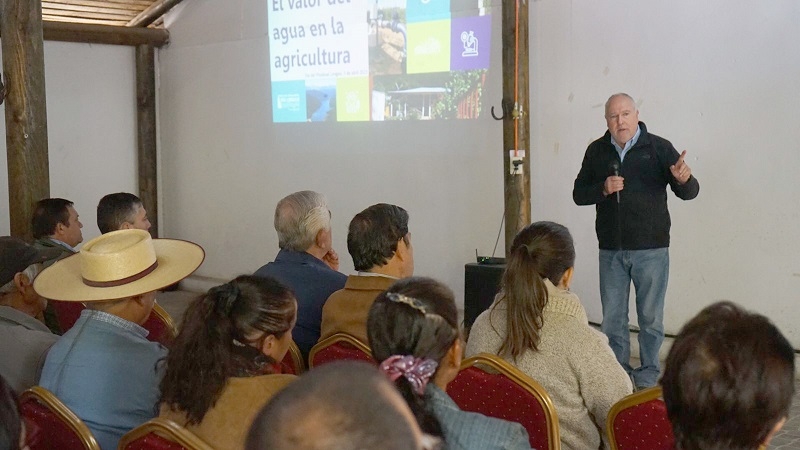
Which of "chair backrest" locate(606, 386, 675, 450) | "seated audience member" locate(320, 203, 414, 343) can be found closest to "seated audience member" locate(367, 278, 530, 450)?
"chair backrest" locate(606, 386, 675, 450)

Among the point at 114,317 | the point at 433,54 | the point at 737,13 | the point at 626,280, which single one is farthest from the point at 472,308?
the point at 114,317

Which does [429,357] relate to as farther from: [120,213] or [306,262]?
[120,213]

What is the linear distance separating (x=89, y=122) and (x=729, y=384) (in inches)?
318

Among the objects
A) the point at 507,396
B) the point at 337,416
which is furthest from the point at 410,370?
the point at 337,416

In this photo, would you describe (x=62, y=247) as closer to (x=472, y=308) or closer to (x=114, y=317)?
(x=114, y=317)

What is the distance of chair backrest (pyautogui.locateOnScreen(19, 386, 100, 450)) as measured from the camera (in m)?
1.95

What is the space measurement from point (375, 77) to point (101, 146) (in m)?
3.35

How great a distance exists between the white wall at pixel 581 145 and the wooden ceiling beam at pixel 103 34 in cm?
51

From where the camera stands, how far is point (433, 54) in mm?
6242

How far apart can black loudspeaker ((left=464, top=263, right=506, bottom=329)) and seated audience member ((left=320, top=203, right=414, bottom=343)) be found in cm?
235

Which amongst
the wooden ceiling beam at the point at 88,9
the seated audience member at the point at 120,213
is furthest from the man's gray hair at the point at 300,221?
the wooden ceiling beam at the point at 88,9

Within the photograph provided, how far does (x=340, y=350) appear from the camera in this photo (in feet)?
8.49

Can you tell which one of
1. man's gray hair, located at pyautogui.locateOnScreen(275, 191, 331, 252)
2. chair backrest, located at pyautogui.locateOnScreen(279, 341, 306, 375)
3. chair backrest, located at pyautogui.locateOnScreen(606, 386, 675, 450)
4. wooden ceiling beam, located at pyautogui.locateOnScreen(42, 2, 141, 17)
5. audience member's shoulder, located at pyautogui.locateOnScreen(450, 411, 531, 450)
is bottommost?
chair backrest, located at pyautogui.locateOnScreen(279, 341, 306, 375)

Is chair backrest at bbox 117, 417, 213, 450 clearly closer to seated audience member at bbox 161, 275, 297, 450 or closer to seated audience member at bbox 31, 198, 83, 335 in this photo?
seated audience member at bbox 161, 275, 297, 450
